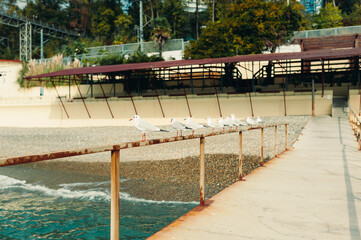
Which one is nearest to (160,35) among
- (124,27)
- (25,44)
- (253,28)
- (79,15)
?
(253,28)

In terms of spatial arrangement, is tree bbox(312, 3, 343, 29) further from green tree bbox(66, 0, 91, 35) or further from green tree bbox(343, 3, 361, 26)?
green tree bbox(66, 0, 91, 35)

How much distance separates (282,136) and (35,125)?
84.2ft

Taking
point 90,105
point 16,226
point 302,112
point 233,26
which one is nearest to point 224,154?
point 16,226

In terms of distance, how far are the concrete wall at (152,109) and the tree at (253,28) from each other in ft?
28.6

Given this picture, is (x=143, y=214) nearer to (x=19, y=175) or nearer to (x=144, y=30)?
(x=19, y=175)

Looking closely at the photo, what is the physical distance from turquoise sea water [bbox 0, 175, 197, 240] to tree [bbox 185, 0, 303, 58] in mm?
25651

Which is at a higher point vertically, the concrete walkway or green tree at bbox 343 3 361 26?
green tree at bbox 343 3 361 26

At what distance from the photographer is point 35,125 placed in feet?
112

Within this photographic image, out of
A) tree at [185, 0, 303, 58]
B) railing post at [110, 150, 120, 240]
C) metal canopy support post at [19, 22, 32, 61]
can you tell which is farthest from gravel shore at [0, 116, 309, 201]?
metal canopy support post at [19, 22, 32, 61]

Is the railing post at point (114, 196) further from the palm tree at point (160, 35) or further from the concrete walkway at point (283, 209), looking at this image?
the palm tree at point (160, 35)

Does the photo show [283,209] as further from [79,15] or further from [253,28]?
[79,15]

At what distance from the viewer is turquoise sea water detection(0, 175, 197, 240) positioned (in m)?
7.84

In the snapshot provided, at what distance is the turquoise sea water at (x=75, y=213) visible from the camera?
25.7 feet

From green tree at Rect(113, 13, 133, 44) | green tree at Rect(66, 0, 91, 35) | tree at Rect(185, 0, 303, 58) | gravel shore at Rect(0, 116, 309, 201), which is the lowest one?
gravel shore at Rect(0, 116, 309, 201)
